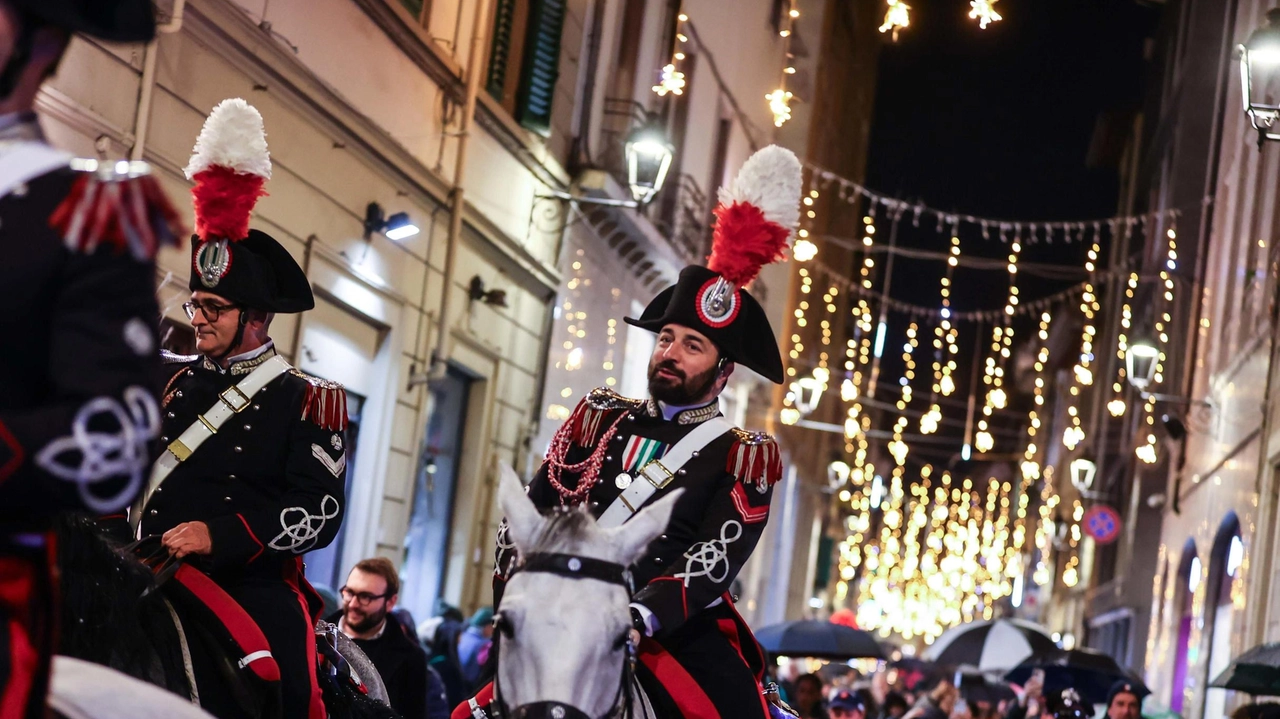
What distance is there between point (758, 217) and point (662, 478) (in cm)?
92

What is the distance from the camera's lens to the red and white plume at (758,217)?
5.85 m

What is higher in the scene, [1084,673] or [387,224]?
[387,224]

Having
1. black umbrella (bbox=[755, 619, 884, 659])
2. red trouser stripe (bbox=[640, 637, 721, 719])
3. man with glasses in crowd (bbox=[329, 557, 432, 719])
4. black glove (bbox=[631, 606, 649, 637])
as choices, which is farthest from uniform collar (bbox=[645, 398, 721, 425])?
black umbrella (bbox=[755, 619, 884, 659])

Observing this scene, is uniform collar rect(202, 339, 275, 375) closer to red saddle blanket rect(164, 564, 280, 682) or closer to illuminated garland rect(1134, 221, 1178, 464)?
red saddle blanket rect(164, 564, 280, 682)

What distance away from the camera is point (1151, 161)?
132 feet

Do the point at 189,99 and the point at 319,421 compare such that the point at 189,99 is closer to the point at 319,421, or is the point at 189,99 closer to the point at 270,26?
the point at 270,26

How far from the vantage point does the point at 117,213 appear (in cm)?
276

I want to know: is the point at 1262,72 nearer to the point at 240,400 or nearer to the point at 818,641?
the point at 818,641

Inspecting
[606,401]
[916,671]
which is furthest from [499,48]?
[916,671]

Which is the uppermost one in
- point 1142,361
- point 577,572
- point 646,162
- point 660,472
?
point 646,162

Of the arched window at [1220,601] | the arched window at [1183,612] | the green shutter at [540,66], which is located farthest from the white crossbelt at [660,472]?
the arched window at [1183,612]

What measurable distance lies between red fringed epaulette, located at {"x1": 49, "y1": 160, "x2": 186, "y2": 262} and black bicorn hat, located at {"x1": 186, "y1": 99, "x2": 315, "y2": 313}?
119 inches

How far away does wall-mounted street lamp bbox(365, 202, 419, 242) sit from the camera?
13.9 m

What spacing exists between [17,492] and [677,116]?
2122 centimetres
